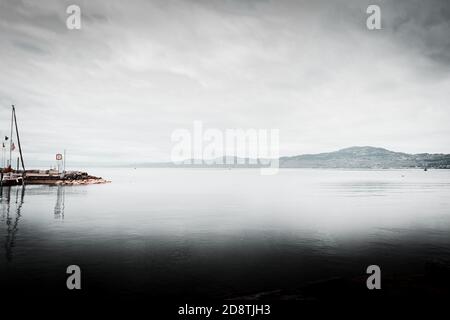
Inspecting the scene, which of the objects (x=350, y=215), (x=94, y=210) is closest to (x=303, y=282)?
(x=350, y=215)

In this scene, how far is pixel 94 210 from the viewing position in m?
46.2

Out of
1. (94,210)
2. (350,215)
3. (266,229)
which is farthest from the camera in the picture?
(94,210)

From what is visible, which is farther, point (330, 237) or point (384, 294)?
point (330, 237)
